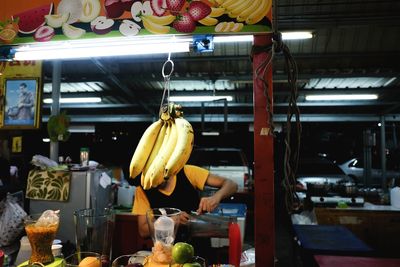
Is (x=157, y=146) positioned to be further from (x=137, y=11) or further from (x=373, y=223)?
(x=373, y=223)

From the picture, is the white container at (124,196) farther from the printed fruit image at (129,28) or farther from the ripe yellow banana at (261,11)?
the ripe yellow banana at (261,11)

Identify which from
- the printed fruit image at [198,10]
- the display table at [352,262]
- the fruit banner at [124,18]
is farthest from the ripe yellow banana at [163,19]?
the display table at [352,262]

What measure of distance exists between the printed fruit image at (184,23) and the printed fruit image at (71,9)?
0.69m

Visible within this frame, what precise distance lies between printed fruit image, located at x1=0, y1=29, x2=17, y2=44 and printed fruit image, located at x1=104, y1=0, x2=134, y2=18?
2.36 ft

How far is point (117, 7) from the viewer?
2119mm

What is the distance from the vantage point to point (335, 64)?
7516mm

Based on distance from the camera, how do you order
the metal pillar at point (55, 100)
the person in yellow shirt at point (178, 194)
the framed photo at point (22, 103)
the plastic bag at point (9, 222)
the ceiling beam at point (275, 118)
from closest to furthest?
the person in yellow shirt at point (178, 194)
the plastic bag at point (9, 222)
the framed photo at point (22, 103)
the metal pillar at point (55, 100)
the ceiling beam at point (275, 118)

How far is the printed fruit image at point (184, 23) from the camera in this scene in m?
1.99

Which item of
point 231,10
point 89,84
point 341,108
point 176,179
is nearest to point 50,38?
point 231,10

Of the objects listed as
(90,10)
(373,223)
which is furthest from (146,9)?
(373,223)

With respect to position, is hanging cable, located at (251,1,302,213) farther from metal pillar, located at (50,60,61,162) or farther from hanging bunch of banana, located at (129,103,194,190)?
metal pillar, located at (50,60,61,162)

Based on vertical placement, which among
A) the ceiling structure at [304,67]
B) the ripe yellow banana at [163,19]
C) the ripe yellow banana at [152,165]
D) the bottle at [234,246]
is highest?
the ceiling structure at [304,67]

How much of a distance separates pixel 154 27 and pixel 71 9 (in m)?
0.63

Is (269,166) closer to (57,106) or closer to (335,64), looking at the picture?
(57,106)
